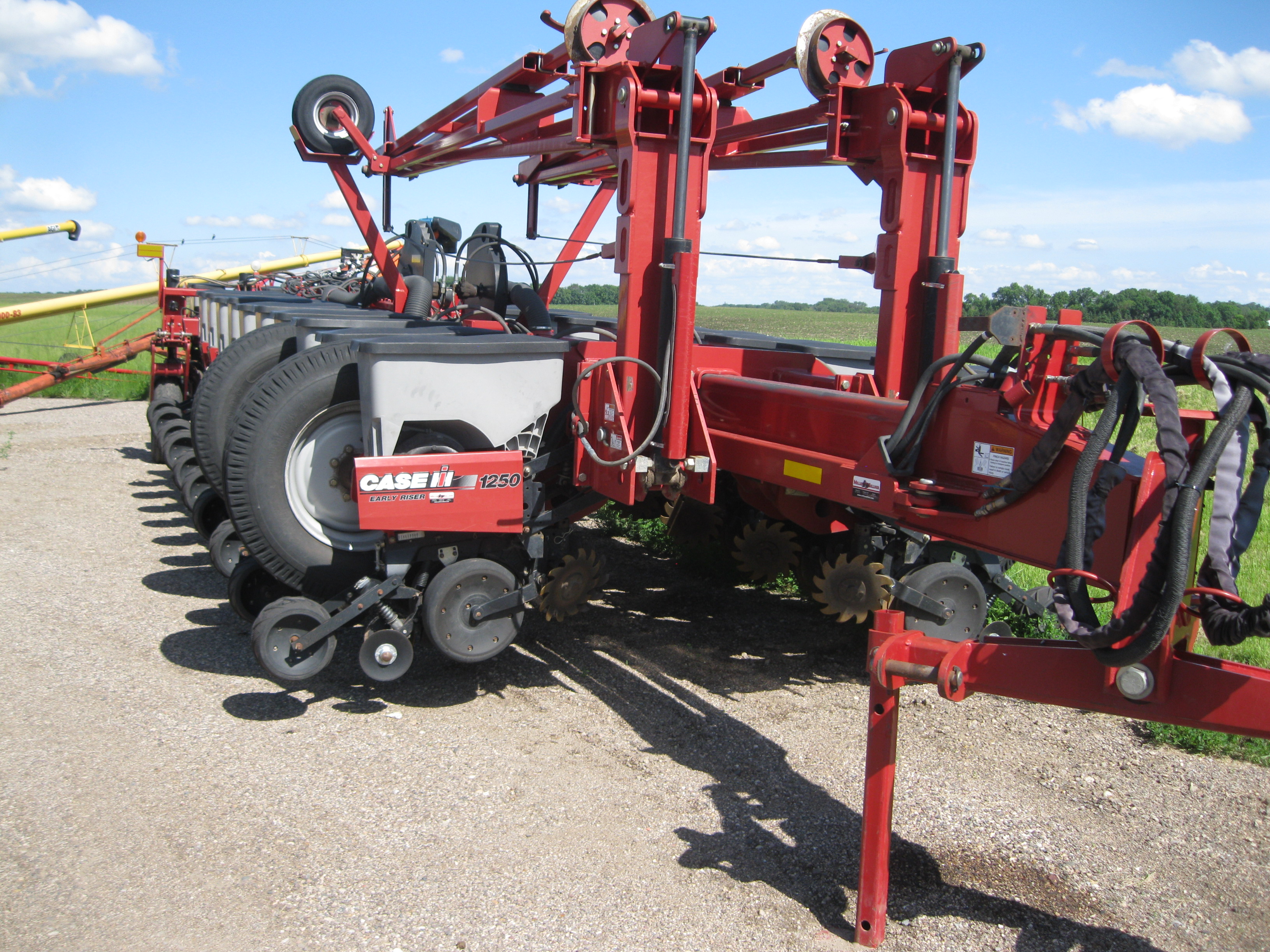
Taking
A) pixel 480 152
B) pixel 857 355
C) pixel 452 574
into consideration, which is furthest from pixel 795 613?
pixel 480 152

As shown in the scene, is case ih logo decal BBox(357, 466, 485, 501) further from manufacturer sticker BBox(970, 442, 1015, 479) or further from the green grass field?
the green grass field

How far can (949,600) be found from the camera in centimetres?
434

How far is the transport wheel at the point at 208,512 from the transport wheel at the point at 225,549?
63 centimetres

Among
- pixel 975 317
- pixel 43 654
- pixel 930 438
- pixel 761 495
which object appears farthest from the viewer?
pixel 761 495

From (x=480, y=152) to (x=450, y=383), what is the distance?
310 cm

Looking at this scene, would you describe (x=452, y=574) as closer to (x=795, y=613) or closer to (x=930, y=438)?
(x=930, y=438)

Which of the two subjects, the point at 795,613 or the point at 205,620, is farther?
the point at 795,613

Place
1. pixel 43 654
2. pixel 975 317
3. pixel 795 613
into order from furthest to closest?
pixel 795 613, pixel 43 654, pixel 975 317

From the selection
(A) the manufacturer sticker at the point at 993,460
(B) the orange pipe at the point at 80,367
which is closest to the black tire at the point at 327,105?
(A) the manufacturer sticker at the point at 993,460

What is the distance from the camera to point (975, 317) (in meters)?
3.62

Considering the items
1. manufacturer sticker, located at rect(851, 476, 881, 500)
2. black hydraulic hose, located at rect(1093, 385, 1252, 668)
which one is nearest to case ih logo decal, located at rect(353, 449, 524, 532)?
manufacturer sticker, located at rect(851, 476, 881, 500)

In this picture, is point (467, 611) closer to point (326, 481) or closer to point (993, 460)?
point (326, 481)

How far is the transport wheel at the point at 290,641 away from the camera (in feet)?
13.2

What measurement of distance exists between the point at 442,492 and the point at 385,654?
0.70 m
